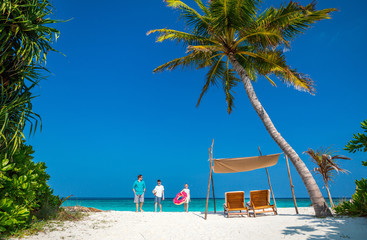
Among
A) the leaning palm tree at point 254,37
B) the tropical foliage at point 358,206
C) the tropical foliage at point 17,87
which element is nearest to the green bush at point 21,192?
the tropical foliage at point 17,87

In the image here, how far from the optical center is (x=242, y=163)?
9398 millimetres

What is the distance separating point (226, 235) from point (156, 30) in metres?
7.33

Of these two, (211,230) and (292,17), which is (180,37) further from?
(211,230)

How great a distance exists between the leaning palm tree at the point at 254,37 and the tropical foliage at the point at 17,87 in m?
4.12

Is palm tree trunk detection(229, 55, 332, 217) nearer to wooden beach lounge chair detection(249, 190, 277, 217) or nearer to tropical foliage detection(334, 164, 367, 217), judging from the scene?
tropical foliage detection(334, 164, 367, 217)

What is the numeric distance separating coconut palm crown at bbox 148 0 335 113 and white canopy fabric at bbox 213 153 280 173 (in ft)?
9.59

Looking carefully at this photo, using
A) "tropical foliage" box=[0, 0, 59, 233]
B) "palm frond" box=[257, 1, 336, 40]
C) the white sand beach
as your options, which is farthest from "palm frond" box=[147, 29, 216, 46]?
the white sand beach

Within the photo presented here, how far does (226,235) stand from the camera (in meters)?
5.53

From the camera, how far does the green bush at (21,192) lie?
14.6 ft

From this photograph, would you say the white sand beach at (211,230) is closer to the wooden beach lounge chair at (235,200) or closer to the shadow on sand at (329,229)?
the shadow on sand at (329,229)

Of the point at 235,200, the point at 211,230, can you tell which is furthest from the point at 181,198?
the point at 211,230

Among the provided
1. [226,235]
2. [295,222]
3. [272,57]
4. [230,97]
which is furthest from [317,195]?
[230,97]

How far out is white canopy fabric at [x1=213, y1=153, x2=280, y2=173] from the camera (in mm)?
9164

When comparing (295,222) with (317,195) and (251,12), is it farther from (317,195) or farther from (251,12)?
(251,12)
